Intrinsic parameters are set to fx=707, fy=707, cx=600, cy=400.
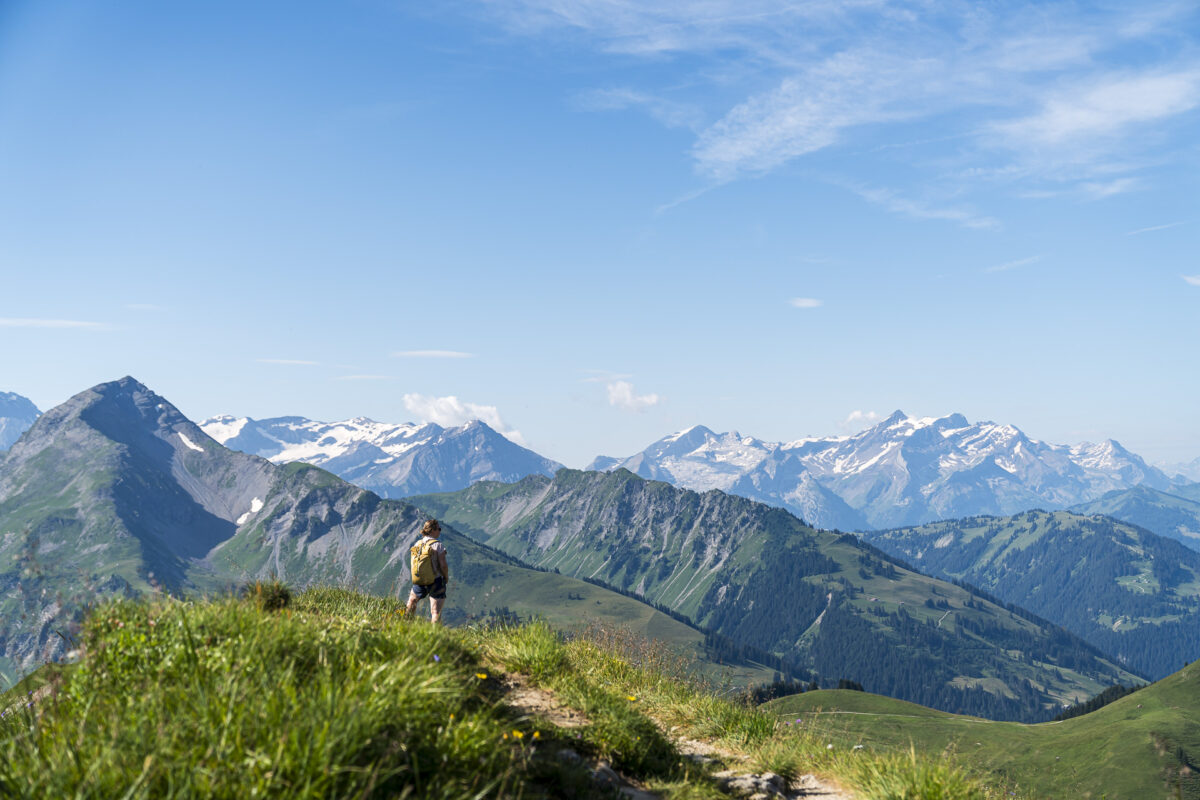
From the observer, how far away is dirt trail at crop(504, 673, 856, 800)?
29.1 ft

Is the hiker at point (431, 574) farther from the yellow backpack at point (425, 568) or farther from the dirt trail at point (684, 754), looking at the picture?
the dirt trail at point (684, 754)

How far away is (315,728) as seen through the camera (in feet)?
19.1

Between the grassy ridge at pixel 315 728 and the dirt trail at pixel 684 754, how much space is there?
0.66 feet

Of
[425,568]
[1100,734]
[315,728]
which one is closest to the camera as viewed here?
→ [315,728]

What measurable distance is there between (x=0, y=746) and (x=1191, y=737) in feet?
687

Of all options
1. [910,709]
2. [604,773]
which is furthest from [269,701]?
[910,709]

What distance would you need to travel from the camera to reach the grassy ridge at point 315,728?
5496 millimetres

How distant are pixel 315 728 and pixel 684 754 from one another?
6.96m

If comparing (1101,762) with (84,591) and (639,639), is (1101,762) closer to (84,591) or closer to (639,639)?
(639,639)

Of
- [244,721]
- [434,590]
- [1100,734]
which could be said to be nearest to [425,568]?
[434,590]

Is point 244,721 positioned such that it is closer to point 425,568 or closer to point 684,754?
point 684,754

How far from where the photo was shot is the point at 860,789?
964 centimetres

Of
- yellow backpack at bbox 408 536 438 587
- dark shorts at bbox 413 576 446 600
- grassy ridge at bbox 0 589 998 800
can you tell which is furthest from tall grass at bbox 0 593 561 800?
dark shorts at bbox 413 576 446 600

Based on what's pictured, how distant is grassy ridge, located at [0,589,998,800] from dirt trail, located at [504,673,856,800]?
0.66ft
